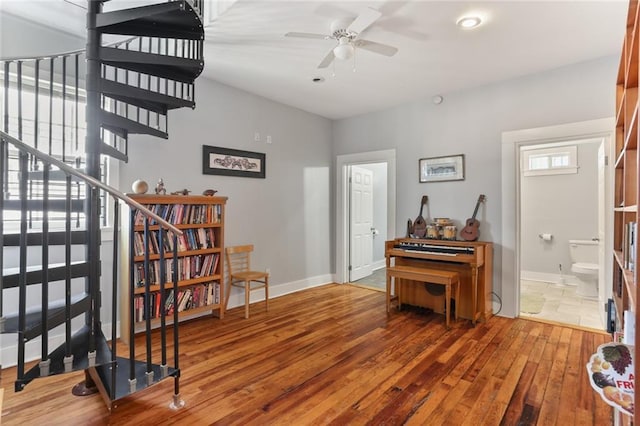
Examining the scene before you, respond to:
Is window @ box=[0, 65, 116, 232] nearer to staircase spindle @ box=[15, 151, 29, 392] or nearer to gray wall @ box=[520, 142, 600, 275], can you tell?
staircase spindle @ box=[15, 151, 29, 392]

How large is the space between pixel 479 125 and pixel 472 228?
122 centimetres

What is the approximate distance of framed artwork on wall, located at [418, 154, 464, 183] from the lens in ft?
13.2

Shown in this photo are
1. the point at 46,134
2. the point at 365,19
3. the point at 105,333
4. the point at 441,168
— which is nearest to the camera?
the point at 365,19

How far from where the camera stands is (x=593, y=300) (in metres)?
4.25

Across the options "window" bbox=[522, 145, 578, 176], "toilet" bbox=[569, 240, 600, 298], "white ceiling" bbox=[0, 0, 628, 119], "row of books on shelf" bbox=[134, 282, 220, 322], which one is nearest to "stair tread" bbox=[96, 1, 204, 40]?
"white ceiling" bbox=[0, 0, 628, 119]

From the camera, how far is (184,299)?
329 centimetres

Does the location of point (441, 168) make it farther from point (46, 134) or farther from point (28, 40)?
point (28, 40)

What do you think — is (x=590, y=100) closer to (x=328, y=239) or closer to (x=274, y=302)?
(x=328, y=239)

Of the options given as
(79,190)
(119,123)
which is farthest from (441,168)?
(79,190)

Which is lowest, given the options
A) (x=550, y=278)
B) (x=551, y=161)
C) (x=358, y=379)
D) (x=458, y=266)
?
(x=358, y=379)

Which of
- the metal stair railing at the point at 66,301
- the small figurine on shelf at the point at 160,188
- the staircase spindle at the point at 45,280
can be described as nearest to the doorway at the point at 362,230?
the small figurine on shelf at the point at 160,188

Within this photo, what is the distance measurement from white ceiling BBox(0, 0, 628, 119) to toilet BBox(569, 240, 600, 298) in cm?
280

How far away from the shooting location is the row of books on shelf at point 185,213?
309 cm

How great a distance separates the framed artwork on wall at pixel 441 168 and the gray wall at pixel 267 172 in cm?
158
